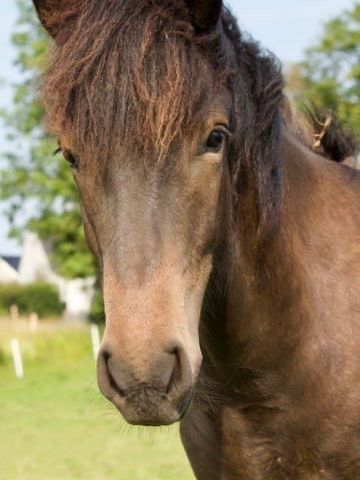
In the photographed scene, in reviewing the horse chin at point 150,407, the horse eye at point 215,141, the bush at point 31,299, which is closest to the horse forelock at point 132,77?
the horse eye at point 215,141

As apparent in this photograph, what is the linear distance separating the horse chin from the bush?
42.8 meters

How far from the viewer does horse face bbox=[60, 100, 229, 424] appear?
2.93 meters

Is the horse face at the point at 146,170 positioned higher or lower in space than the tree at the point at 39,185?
higher

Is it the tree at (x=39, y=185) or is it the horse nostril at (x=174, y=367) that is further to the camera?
the tree at (x=39, y=185)

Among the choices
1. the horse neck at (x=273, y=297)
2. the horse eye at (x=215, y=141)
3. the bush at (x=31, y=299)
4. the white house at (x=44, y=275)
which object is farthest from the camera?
the white house at (x=44, y=275)

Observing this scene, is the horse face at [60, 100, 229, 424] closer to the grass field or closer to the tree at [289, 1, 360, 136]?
the grass field

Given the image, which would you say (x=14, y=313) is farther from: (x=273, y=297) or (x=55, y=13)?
(x=55, y=13)

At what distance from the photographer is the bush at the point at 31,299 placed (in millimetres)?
45375

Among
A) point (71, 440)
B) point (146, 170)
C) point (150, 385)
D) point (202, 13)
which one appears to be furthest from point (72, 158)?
point (71, 440)

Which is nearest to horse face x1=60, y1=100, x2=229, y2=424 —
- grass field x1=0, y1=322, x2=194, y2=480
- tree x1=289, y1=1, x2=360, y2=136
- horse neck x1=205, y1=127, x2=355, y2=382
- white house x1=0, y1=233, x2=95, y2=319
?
horse neck x1=205, y1=127, x2=355, y2=382

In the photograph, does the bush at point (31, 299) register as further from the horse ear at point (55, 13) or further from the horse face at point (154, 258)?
the horse face at point (154, 258)

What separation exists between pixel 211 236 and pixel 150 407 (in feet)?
2.49

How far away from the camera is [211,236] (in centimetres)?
343

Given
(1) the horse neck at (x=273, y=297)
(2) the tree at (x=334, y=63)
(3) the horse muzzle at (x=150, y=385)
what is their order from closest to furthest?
(3) the horse muzzle at (x=150, y=385)
(1) the horse neck at (x=273, y=297)
(2) the tree at (x=334, y=63)
